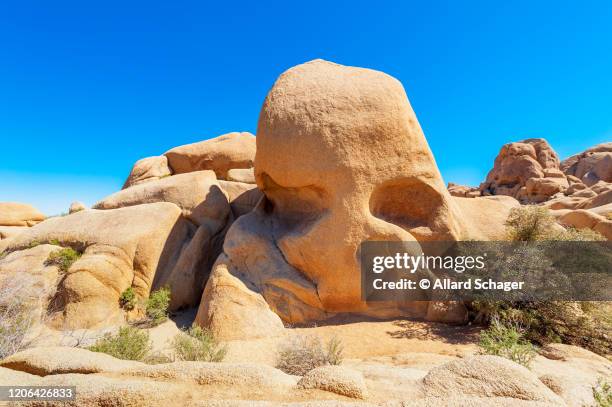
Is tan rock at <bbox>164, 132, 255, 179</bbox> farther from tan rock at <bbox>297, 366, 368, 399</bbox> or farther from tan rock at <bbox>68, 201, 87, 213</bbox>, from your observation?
tan rock at <bbox>297, 366, 368, 399</bbox>

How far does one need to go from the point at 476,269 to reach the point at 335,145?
4463 millimetres

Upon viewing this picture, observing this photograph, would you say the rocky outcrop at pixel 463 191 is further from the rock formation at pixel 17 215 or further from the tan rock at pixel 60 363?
the tan rock at pixel 60 363

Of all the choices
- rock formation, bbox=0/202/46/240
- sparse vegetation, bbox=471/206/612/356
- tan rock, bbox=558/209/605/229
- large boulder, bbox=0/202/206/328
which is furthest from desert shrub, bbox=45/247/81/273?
tan rock, bbox=558/209/605/229

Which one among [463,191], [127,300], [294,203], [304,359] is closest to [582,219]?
[294,203]

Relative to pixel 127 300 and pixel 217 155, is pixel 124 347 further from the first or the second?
pixel 217 155

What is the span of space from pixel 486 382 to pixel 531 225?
7354 mm

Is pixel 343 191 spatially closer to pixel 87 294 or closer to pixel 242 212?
pixel 242 212

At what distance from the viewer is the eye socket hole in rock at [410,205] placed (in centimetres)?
843

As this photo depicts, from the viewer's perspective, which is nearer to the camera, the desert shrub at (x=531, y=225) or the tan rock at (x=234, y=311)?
the tan rock at (x=234, y=311)

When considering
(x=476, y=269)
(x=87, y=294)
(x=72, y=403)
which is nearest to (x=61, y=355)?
(x=72, y=403)

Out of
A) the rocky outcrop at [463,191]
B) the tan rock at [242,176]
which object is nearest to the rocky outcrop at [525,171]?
the rocky outcrop at [463,191]

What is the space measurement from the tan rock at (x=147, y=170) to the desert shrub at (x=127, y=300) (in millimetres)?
7576

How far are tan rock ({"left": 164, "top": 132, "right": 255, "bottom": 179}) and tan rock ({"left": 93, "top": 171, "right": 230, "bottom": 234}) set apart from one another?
3.19m

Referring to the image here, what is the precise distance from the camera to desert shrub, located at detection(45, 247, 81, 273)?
9016 mm
